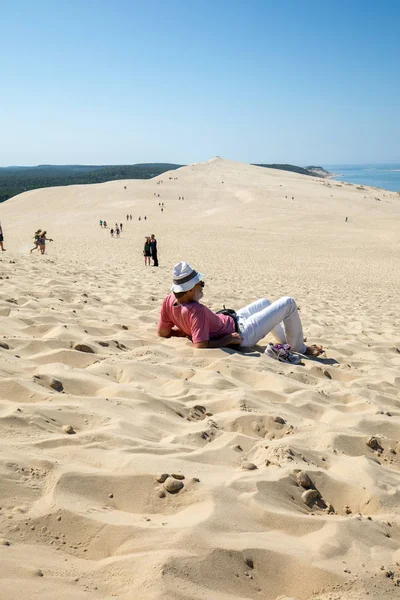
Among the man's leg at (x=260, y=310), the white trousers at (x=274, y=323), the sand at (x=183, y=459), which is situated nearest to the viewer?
the sand at (x=183, y=459)

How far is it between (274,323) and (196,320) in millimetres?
866

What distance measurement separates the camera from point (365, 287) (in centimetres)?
1780

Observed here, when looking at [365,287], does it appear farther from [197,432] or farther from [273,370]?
[197,432]

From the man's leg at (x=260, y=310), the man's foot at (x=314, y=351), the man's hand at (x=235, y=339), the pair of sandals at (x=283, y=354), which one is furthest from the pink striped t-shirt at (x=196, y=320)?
the man's foot at (x=314, y=351)

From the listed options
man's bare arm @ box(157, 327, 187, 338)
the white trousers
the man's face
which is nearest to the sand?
man's bare arm @ box(157, 327, 187, 338)

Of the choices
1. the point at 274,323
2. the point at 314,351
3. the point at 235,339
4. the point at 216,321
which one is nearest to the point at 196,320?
the point at 216,321

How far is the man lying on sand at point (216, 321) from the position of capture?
508 centimetres

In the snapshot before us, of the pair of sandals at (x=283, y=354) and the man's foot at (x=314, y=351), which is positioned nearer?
the pair of sandals at (x=283, y=354)

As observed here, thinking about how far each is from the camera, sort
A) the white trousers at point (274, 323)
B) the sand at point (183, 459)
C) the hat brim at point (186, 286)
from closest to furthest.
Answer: the sand at point (183, 459) < the hat brim at point (186, 286) < the white trousers at point (274, 323)

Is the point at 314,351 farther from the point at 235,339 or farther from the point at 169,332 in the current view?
the point at 169,332

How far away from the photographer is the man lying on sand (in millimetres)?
5078

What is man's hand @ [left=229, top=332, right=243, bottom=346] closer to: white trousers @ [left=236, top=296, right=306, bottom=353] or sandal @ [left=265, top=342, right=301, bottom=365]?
white trousers @ [left=236, top=296, right=306, bottom=353]

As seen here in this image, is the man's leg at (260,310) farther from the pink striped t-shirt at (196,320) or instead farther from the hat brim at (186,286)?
the hat brim at (186,286)

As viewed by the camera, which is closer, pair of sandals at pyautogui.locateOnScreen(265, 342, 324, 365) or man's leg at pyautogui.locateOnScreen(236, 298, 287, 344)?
pair of sandals at pyautogui.locateOnScreen(265, 342, 324, 365)
